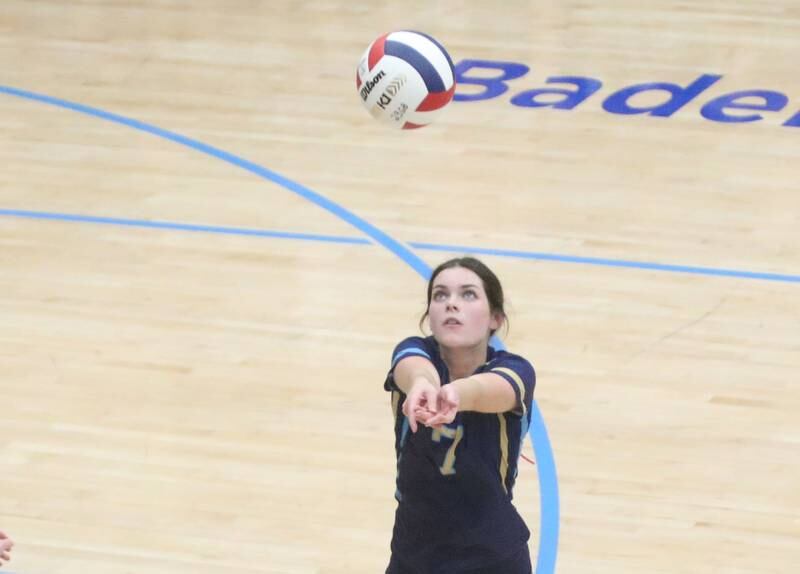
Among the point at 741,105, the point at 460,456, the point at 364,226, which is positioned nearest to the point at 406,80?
the point at 364,226

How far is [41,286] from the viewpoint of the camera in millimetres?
9852

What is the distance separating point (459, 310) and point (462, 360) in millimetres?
169

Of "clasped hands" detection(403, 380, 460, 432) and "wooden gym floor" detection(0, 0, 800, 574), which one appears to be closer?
"clasped hands" detection(403, 380, 460, 432)

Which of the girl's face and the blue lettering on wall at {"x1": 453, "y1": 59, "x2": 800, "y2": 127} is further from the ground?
the blue lettering on wall at {"x1": 453, "y1": 59, "x2": 800, "y2": 127}

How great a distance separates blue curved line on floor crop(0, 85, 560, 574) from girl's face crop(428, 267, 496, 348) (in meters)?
2.28

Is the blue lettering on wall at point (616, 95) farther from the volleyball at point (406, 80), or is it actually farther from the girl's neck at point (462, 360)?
the girl's neck at point (462, 360)

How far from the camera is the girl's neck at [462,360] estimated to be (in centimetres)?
507

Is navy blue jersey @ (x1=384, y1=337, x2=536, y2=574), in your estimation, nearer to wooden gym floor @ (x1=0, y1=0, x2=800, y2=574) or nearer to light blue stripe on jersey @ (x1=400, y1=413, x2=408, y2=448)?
light blue stripe on jersey @ (x1=400, y1=413, x2=408, y2=448)

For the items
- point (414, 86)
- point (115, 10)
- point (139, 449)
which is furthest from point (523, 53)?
point (139, 449)

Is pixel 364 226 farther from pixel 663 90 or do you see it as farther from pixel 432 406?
pixel 432 406

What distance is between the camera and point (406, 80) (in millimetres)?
8266

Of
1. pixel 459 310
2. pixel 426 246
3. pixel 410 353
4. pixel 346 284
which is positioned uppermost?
pixel 426 246

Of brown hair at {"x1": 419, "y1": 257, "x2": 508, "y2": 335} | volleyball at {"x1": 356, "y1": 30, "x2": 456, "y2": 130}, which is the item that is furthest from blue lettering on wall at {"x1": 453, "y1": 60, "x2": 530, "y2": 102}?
brown hair at {"x1": 419, "y1": 257, "x2": 508, "y2": 335}

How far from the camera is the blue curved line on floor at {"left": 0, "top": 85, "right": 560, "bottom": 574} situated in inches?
288
